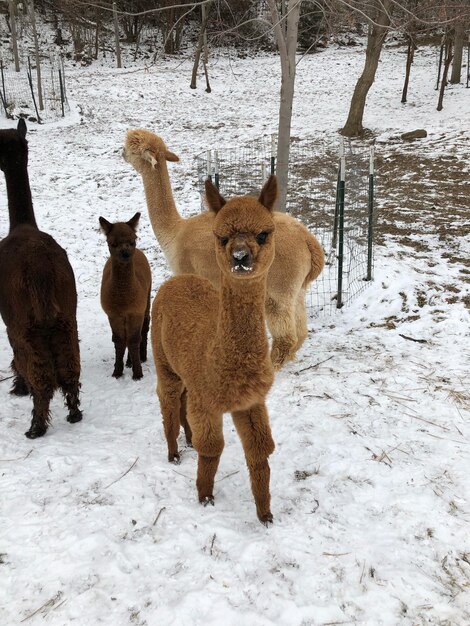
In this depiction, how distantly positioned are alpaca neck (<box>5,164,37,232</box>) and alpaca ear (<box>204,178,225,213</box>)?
103 inches

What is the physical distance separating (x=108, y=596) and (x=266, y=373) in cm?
130

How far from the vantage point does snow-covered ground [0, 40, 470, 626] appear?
213cm

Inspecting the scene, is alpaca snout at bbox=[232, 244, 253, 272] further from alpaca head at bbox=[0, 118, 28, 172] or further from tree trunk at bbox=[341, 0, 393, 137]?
tree trunk at bbox=[341, 0, 393, 137]

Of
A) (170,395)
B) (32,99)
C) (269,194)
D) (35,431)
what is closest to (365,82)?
(32,99)

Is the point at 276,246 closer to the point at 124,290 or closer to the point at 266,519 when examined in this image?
the point at 124,290

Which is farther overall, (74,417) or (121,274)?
(121,274)

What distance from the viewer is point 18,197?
4141 millimetres

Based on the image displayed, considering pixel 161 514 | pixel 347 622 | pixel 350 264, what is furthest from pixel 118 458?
pixel 350 264

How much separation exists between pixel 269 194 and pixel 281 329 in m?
2.36

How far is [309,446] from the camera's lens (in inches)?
131

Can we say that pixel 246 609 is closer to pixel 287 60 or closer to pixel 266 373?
pixel 266 373

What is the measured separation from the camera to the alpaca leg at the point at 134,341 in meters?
4.35

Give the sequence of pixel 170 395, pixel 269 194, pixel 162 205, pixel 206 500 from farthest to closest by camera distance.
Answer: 1. pixel 162 205
2. pixel 170 395
3. pixel 206 500
4. pixel 269 194

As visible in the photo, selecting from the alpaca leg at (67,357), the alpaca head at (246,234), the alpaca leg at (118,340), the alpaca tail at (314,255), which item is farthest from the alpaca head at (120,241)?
the alpaca head at (246,234)
